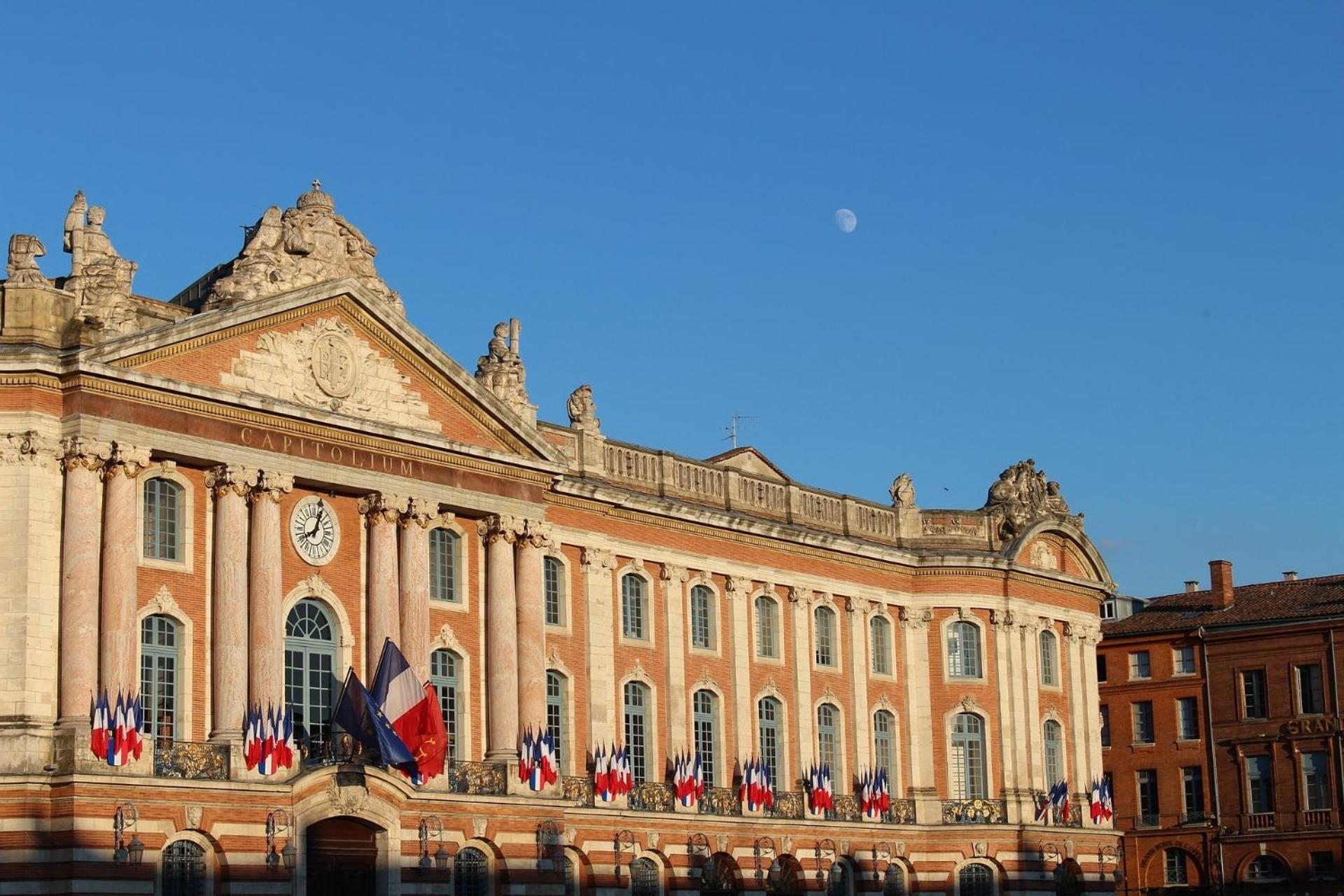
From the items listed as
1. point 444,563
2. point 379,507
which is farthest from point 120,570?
point 444,563

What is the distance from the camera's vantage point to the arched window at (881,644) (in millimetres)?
60469

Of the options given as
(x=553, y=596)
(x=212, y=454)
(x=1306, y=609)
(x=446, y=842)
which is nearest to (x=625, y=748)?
(x=553, y=596)

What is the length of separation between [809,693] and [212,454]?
850 inches

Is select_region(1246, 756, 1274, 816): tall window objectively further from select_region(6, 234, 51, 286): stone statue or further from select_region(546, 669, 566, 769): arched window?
select_region(6, 234, 51, 286): stone statue

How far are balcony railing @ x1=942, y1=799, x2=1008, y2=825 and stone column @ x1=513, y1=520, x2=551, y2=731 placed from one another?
16955mm

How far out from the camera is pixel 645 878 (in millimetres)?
51594

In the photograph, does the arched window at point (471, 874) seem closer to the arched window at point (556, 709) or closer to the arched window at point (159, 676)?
the arched window at point (556, 709)

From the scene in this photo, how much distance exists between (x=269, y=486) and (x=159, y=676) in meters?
4.36

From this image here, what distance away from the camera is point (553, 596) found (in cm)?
5053

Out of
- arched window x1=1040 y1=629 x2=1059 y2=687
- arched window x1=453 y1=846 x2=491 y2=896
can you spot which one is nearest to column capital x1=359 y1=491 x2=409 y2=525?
arched window x1=453 y1=846 x2=491 y2=896

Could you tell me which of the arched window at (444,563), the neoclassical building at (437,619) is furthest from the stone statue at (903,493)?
the arched window at (444,563)

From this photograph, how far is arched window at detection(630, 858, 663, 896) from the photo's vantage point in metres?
51.3

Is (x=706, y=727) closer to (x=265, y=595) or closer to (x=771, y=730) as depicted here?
(x=771, y=730)

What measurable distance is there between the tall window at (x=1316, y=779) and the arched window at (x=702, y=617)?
30.4 meters
